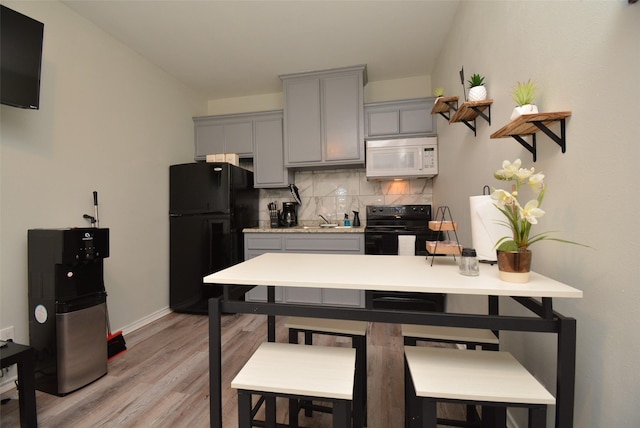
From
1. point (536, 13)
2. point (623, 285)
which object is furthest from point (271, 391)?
point (536, 13)

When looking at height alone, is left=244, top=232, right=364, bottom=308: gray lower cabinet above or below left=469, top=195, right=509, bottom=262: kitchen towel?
below

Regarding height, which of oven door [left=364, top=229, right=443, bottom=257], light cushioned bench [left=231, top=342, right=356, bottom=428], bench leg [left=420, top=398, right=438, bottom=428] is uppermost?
oven door [left=364, top=229, right=443, bottom=257]

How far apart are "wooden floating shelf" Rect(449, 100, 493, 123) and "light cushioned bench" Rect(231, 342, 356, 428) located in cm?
152

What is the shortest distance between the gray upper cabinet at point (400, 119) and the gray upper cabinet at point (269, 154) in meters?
1.14

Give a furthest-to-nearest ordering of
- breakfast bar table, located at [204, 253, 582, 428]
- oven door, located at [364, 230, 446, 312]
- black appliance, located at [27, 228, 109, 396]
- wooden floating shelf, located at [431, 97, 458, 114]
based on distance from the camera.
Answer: oven door, located at [364, 230, 446, 312]
wooden floating shelf, located at [431, 97, 458, 114]
black appliance, located at [27, 228, 109, 396]
breakfast bar table, located at [204, 253, 582, 428]

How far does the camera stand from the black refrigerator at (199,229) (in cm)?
309

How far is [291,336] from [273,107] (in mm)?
3369

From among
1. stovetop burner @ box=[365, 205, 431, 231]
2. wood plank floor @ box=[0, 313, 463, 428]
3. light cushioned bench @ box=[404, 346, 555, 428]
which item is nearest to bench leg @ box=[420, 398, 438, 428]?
light cushioned bench @ box=[404, 346, 555, 428]

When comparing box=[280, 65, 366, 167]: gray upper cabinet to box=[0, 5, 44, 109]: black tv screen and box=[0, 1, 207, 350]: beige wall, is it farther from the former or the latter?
box=[0, 5, 44, 109]: black tv screen

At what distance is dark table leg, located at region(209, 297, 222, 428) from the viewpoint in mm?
1105

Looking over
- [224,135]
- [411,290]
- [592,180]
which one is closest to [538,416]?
[411,290]

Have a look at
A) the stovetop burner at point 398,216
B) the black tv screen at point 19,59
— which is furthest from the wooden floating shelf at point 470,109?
Answer: the black tv screen at point 19,59

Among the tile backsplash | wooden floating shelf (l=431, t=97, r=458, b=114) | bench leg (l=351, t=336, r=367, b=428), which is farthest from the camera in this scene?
the tile backsplash

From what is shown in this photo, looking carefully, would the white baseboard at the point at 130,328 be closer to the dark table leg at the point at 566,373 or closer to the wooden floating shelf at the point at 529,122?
the dark table leg at the point at 566,373
